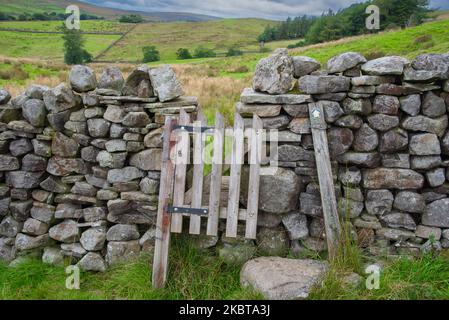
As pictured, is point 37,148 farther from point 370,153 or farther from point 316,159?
point 370,153

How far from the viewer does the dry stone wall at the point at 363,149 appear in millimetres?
4164

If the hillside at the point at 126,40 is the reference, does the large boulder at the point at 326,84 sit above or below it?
below

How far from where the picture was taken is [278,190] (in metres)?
4.21

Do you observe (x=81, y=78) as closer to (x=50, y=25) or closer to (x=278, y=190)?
(x=278, y=190)

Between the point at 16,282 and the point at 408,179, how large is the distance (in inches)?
196

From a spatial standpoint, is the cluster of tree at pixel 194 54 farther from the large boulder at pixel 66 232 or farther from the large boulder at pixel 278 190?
the large boulder at pixel 278 190

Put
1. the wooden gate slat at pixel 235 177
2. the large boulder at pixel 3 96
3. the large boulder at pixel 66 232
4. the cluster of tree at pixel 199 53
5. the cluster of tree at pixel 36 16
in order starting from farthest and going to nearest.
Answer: the cluster of tree at pixel 199 53
the cluster of tree at pixel 36 16
the large boulder at pixel 3 96
the large boulder at pixel 66 232
the wooden gate slat at pixel 235 177

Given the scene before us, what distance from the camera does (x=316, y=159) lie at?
4.12 m

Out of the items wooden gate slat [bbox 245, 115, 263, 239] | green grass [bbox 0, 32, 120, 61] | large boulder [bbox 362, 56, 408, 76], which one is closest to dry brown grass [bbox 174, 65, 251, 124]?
wooden gate slat [bbox 245, 115, 263, 239]

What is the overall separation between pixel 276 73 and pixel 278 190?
55.6 inches

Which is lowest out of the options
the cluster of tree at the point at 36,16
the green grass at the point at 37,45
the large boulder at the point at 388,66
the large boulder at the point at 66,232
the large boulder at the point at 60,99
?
the large boulder at the point at 66,232

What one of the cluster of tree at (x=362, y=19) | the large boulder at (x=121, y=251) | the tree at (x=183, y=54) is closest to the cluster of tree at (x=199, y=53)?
the tree at (x=183, y=54)

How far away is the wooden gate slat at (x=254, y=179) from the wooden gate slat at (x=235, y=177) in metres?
0.13

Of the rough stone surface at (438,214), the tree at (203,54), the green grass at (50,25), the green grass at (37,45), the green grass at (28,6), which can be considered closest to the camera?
the rough stone surface at (438,214)
